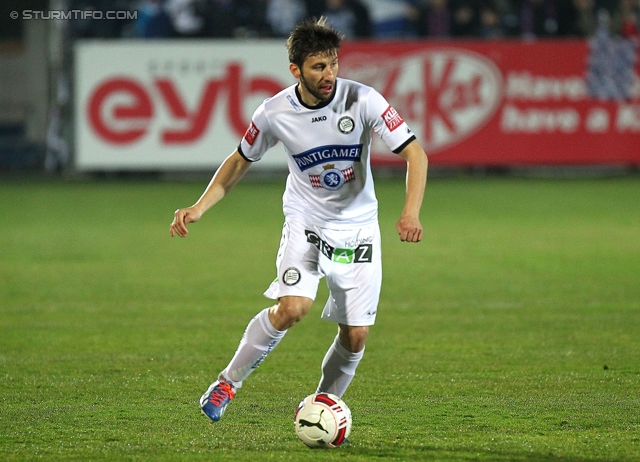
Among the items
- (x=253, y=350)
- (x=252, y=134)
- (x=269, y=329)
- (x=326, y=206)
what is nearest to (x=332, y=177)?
(x=326, y=206)

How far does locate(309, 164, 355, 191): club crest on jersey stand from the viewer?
510 cm

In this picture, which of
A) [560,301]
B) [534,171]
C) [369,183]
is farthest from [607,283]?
Result: [534,171]

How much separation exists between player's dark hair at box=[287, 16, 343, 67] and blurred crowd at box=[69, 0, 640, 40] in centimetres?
1445

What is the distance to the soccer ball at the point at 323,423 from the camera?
185 inches

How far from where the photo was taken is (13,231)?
13219 mm

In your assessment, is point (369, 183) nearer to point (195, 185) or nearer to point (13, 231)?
point (13, 231)

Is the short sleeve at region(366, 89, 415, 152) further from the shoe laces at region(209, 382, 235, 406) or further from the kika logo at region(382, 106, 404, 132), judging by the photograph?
the shoe laces at region(209, 382, 235, 406)

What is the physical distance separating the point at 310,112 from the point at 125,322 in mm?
3405

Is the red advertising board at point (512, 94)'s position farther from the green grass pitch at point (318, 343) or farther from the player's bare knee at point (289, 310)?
the player's bare knee at point (289, 310)

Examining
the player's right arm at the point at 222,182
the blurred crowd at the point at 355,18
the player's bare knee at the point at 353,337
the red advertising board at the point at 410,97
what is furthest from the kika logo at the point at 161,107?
the player's bare knee at the point at 353,337

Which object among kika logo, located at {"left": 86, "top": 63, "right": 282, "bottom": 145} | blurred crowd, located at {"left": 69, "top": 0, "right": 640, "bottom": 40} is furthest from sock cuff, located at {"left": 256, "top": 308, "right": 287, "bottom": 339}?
blurred crowd, located at {"left": 69, "top": 0, "right": 640, "bottom": 40}

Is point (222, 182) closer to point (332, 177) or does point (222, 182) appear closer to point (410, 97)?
point (332, 177)

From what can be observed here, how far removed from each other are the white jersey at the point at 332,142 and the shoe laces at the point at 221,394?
87 cm

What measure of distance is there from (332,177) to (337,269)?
44cm
